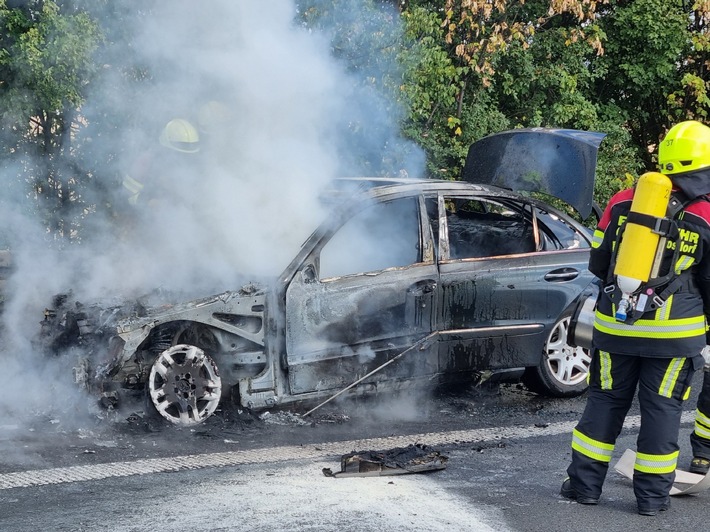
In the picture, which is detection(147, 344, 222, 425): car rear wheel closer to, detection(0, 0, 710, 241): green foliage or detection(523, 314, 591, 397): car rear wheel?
detection(523, 314, 591, 397): car rear wheel

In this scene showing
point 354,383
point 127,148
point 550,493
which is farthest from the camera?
point 127,148

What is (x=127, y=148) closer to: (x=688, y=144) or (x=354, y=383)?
(x=354, y=383)

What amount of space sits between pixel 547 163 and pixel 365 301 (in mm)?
1990

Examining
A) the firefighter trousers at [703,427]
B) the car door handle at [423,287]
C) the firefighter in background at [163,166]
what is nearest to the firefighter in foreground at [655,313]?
the firefighter trousers at [703,427]

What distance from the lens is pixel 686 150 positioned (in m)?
4.60

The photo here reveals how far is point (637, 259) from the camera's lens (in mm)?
4531

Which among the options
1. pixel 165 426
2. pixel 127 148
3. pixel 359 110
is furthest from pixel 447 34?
pixel 165 426

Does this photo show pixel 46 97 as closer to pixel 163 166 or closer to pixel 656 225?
pixel 163 166

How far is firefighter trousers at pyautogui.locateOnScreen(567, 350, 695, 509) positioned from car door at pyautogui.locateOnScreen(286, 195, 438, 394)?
1.87 metres

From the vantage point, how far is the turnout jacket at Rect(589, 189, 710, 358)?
4.56 meters

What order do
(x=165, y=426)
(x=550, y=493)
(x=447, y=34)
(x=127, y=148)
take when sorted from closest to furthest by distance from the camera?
(x=550, y=493)
(x=165, y=426)
(x=127, y=148)
(x=447, y=34)

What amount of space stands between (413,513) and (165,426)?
2039 mm

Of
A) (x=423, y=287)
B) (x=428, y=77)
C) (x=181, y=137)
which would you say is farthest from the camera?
(x=428, y=77)

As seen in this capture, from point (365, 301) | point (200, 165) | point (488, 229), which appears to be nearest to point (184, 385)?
point (365, 301)
